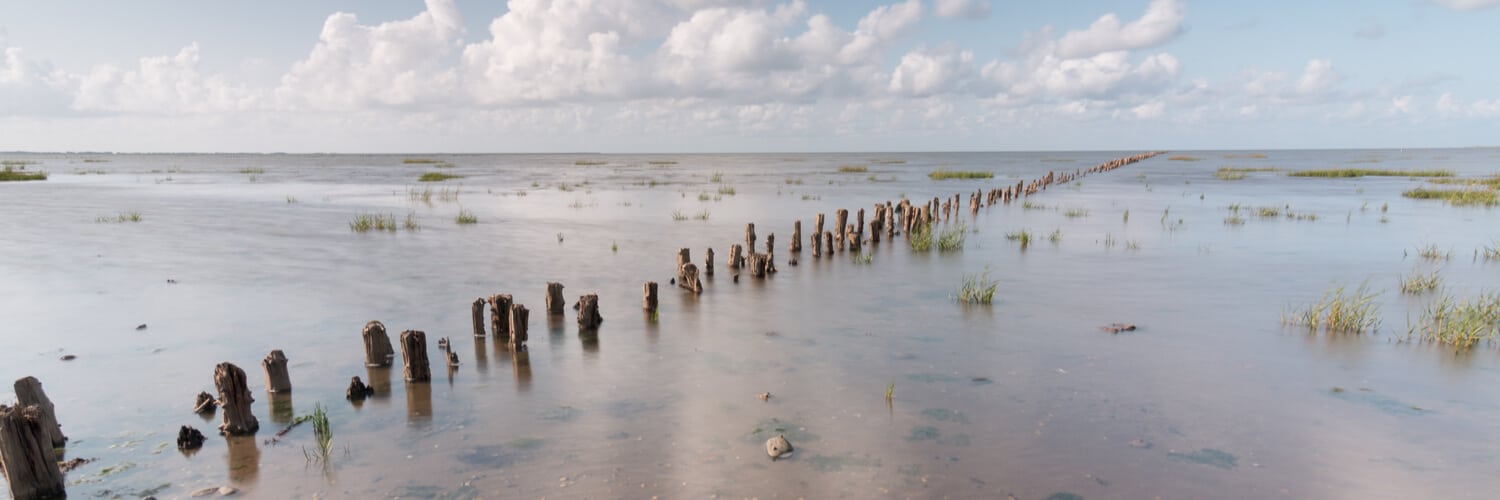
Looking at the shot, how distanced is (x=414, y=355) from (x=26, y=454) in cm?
314

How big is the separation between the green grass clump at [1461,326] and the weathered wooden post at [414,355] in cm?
1222

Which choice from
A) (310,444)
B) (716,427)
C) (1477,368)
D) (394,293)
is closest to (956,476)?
(716,427)

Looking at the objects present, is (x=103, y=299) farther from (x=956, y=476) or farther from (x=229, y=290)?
(x=956, y=476)

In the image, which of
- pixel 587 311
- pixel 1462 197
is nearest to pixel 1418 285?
pixel 587 311

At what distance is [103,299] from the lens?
41.1 ft

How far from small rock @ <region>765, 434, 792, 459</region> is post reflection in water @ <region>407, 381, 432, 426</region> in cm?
319

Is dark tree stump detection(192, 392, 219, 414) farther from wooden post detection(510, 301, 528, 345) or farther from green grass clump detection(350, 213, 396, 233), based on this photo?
green grass clump detection(350, 213, 396, 233)

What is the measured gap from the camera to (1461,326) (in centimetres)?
974

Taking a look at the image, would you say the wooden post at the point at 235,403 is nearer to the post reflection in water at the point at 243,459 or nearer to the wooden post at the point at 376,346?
the post reflection in water at the point at 243,459

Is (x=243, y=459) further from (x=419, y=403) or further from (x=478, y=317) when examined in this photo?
(x=478, y=317)

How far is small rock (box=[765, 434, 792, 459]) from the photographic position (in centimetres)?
641

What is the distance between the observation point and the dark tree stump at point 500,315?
10114 mm

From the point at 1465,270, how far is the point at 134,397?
2229 centimetres

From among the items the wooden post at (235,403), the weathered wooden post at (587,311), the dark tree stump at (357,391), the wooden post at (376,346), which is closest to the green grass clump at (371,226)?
the weathered wooden post at (587,311)
